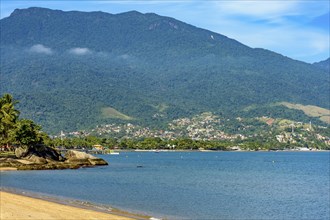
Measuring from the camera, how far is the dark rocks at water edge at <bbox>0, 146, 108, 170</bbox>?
10062 centimetres

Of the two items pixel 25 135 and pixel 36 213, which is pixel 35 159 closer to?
pixel 25 135

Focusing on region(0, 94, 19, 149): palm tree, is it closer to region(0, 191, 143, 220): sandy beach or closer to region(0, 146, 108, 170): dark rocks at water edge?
region(0, 146, 108, 170): dark rocks at water edge

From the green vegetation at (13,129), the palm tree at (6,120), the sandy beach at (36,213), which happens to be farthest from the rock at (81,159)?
the sandy beach at (36,213)

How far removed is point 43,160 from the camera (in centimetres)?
10962

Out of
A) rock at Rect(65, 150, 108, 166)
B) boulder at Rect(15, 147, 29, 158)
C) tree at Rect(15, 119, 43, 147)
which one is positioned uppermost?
tree at Rect(15, 119, 43, 147)

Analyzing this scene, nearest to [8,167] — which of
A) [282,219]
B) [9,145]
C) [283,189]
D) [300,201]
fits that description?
[9,145]

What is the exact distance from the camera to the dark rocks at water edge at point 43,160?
330ft

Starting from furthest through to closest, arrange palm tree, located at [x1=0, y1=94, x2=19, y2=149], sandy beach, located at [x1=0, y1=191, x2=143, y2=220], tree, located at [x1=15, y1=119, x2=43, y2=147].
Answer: palm tree, located at [x1=0, y1=94, x2=19, y2=149] < tree, located at [x1=15, y1=119, x2=43, y2=147] < sandy beach, located at [x1=0, y1=191, x2=143, y2=220]

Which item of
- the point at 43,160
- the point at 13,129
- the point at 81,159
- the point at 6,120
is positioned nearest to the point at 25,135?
the point at 13,129

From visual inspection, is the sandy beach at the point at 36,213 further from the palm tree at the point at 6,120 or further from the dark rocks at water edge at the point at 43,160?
the palm tree at the point at 6,120

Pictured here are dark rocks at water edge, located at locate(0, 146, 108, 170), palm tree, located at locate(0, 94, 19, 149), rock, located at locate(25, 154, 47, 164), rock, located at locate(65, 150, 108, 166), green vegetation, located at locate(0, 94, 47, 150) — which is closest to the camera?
dark rocks at water edge, located at locate(0, 146, 108, 170)

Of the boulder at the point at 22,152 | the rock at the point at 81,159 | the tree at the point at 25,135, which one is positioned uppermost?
the tree at the point at 25,135

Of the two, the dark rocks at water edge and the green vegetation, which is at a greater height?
the green vegetation

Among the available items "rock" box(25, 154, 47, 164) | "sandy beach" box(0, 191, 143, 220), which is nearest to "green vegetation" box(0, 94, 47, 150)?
"rock" box(25, 154, 47, 164)
